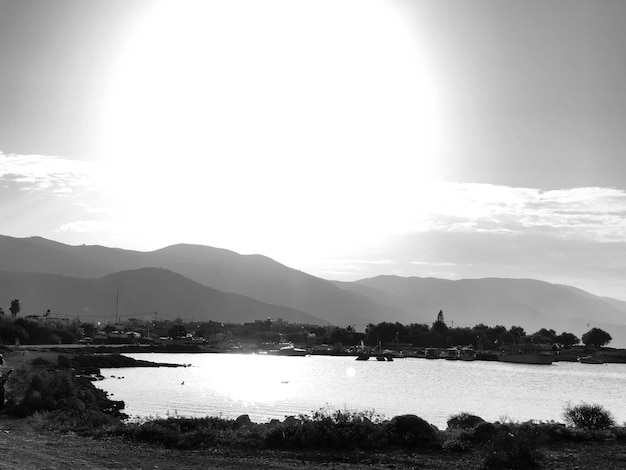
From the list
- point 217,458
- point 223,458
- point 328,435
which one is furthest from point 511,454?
point 217,458

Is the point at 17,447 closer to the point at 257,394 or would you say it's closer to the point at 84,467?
the point at 84,467

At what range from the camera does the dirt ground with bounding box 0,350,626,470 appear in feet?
59.5

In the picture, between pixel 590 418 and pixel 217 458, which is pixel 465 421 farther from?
pixel 217 458

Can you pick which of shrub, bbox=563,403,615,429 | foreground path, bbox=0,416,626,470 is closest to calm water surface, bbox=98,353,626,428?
shrub, bbox=563,403,615,429

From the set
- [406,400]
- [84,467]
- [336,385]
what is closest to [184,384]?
[336,385]

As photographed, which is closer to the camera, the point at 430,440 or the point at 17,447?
the point at 17,447

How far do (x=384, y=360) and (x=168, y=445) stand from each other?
556 feet

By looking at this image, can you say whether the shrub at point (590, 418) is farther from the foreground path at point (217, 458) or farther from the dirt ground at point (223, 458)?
the foreground path at point (217, 458)

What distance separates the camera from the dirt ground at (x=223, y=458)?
18125mm

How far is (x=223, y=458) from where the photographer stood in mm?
19969

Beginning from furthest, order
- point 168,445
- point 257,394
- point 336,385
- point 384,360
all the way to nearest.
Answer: point 384,360, point 336,385, point 257,394, point 168,445

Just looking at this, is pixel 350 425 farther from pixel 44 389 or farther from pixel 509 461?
pixel 44 389

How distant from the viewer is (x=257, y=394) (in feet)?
256

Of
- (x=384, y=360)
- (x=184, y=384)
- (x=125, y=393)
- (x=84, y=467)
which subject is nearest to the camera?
(x=84, y=467)
